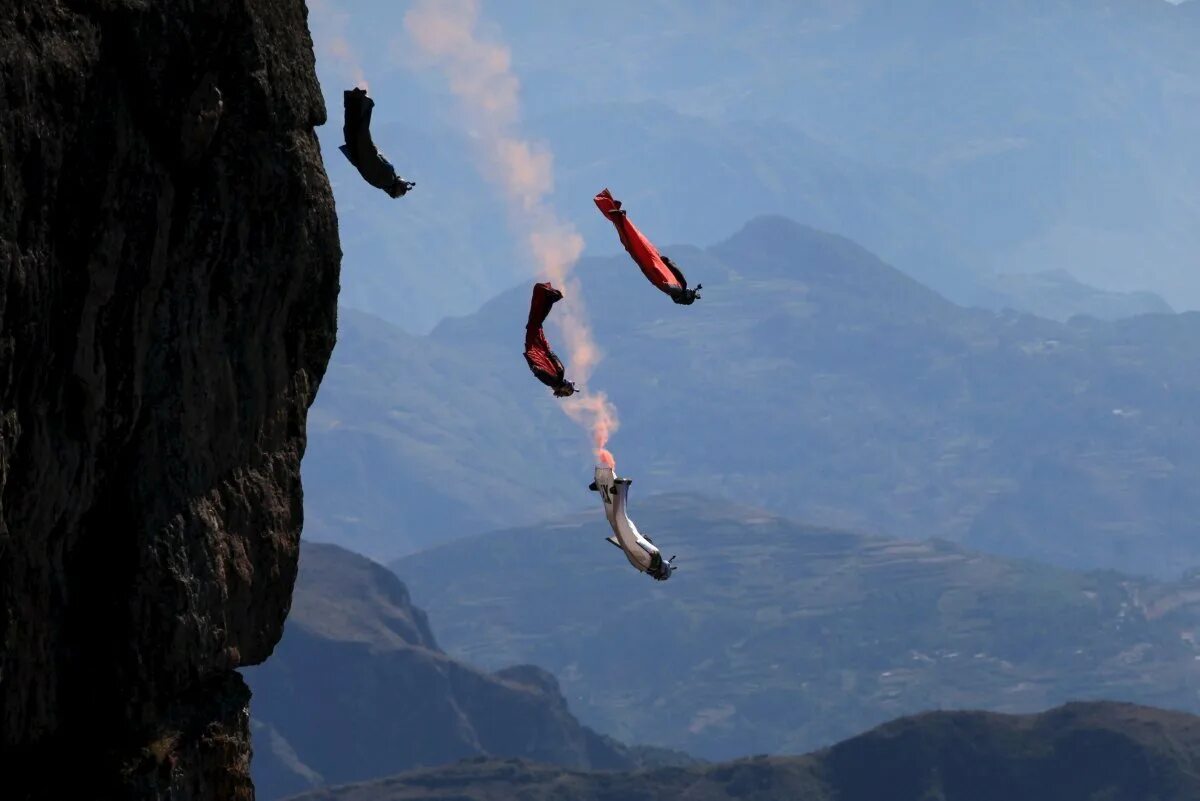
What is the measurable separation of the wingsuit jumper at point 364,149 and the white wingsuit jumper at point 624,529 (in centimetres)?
460

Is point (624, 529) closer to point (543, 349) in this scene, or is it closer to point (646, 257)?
point (543, 349)

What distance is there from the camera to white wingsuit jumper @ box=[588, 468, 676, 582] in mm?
25328

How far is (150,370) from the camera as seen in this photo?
1908cm

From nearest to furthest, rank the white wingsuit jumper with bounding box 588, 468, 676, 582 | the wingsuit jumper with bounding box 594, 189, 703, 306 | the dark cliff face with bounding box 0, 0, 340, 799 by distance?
the dark cliff face with bounding box 0, 0, 340, 799 → the wingsuit jumper with bounding box 594, 189, 703, 306 → the white wingsuit jumper with bounding box 588, 468, 676, 582

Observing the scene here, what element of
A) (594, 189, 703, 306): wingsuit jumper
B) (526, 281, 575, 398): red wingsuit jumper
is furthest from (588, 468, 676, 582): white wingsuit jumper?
(594, 189, 703, 306): wingsuit jumper

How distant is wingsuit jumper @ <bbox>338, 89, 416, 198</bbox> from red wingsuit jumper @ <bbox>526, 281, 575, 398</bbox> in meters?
1.95

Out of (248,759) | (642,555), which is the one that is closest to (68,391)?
(248,759)

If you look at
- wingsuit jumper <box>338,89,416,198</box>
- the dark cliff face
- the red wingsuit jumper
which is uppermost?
wingsuit jumper <box>338,89,416,198</box>

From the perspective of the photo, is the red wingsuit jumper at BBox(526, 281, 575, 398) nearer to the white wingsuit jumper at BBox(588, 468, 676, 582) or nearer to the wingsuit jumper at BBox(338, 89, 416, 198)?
the white wingsuit jumper at BBox(588, 468, 676, 582)

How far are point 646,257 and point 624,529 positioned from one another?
3353mm

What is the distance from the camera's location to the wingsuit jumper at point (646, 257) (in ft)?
82.6

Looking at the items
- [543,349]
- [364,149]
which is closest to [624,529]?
[543,349]

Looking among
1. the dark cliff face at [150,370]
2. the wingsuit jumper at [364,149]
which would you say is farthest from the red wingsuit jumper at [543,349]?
the dark cliff face at [150,370]

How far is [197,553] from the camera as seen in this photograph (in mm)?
19844
